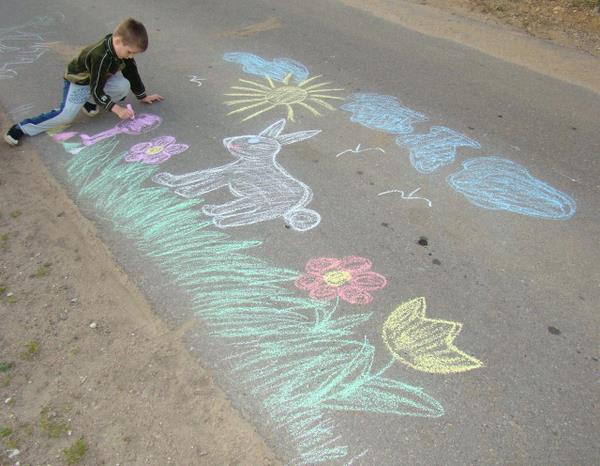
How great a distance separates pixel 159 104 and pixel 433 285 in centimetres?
336

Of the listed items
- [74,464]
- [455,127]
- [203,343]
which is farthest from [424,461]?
[455,127]

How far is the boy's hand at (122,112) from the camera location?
4.32 metres

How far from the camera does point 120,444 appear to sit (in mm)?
2225

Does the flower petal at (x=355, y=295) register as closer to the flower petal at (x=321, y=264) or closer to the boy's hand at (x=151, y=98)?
the flower petal at (x=321, y=264)

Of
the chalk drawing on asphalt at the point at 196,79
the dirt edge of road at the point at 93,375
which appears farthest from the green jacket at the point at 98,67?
the dirt edge of road at the point at 93,375

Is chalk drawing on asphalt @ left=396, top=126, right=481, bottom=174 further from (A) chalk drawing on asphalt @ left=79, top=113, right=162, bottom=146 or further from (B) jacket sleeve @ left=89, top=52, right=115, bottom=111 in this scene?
(B) jacket sleeve @ left=89, top=52, right=115, bottom=111

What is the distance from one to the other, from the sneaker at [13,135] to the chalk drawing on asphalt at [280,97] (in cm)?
188

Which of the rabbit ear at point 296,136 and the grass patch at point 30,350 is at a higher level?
the rabbit ear at point 296,136

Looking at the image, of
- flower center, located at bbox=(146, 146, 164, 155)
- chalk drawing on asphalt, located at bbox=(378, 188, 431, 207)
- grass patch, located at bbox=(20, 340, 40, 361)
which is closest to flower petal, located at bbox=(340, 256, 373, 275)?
chalk drawing on asphalt, located at bbox=(378, 188, 431, 207)

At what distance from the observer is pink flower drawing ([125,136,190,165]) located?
4.08m

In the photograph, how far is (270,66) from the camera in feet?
18.2

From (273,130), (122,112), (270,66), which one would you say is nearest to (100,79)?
(122,112)

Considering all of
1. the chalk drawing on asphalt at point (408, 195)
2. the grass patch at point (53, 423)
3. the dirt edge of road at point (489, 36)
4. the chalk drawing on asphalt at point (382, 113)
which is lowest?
the grass patch at point (53, 423)

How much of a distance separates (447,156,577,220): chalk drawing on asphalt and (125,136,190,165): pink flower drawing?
229 cm
